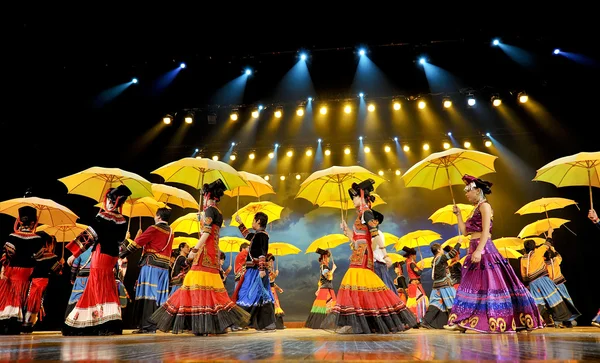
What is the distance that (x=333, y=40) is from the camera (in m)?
9.55

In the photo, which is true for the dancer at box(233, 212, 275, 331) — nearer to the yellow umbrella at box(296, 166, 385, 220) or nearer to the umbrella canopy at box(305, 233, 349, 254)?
the yellow umbrella at box(296, 166, 385, 220)

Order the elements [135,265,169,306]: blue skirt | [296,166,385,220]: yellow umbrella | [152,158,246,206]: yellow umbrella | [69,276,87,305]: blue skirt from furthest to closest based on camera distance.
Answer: [296,166,385,220]: yellow umbrella
[135,265,169,306]: blue skirt
[152,158,246,206]: yellow umbrella
[69,276,87,305]: blue skirt

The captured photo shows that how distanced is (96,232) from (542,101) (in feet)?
40.2

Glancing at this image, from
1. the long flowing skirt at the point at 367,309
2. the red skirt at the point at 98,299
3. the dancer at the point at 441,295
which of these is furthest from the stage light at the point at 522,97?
the red skirt at the point at 98,299

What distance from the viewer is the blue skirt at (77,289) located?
20.1ft

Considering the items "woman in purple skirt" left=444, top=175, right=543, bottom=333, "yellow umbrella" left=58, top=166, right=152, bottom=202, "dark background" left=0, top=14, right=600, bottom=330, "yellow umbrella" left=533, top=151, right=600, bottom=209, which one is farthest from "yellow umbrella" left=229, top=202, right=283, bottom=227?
"yellow umbrella" left=533, top=151, right=600, bottom=209

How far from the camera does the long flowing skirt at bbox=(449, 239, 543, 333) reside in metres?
4.73

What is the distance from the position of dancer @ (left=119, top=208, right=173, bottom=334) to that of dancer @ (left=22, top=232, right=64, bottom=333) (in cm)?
243

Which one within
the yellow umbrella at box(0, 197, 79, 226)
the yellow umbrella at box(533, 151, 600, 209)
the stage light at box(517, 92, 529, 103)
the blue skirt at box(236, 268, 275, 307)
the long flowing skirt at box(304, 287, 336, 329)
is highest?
the stage light at box(517, 92, 529, 103)

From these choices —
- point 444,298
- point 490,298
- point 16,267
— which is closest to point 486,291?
point 490,298

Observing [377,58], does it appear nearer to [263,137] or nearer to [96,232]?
[263,137]

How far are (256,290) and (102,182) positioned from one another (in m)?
3.21

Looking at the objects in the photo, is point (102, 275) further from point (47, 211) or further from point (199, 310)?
point (47, 211)

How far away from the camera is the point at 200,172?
7434mm
